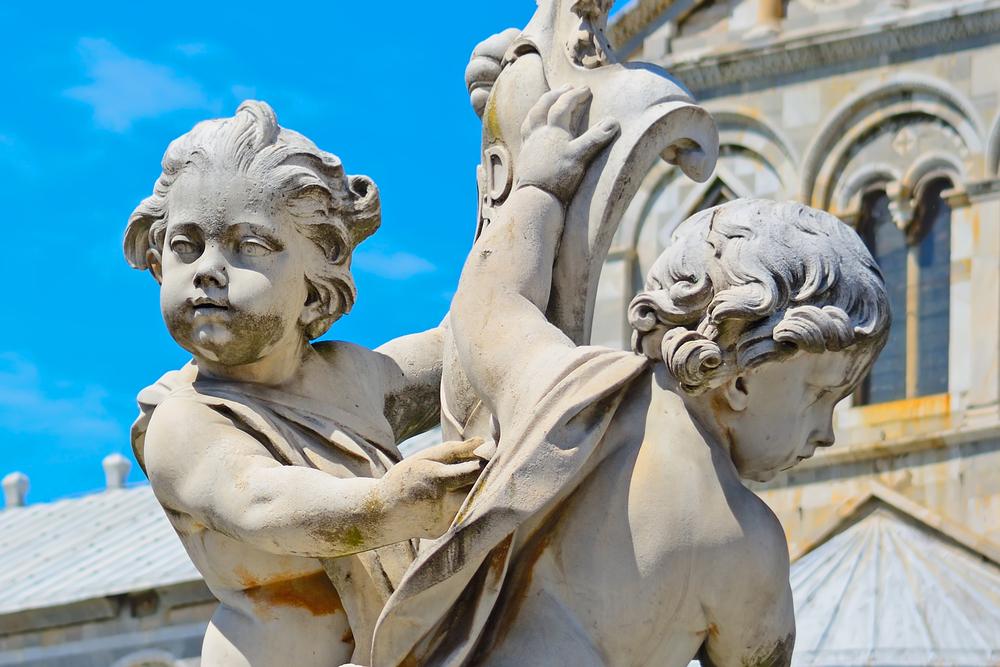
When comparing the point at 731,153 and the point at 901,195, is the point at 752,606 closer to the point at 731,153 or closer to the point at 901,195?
the point at 901,195

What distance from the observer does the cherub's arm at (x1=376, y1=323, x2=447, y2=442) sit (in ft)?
23.8

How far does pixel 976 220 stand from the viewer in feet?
124

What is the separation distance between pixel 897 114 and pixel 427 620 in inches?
1268

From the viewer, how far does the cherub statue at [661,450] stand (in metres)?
6.50

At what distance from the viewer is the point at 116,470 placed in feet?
141

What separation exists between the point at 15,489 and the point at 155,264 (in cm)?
3777

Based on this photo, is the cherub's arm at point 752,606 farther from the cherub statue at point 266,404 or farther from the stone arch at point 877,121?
the stone arch at point 877,121

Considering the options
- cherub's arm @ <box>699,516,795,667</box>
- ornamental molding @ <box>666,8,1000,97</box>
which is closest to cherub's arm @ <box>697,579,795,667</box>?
cherub's arm @ <box>699,516,795,667</box>

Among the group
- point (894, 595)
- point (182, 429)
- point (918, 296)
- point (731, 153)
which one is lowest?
point (182, 429)

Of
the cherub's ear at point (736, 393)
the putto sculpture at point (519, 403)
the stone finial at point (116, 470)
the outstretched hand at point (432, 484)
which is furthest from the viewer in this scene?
the stone finial at point (116, 470)

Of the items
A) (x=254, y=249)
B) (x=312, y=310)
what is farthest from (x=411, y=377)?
(x=254, y=249)

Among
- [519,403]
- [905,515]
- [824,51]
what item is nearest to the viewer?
[519,403]

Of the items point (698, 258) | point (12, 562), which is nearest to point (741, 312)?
point (698, 258)

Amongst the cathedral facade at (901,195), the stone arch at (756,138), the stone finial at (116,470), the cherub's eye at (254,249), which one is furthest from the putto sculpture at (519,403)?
the stone finial at (116,470)
